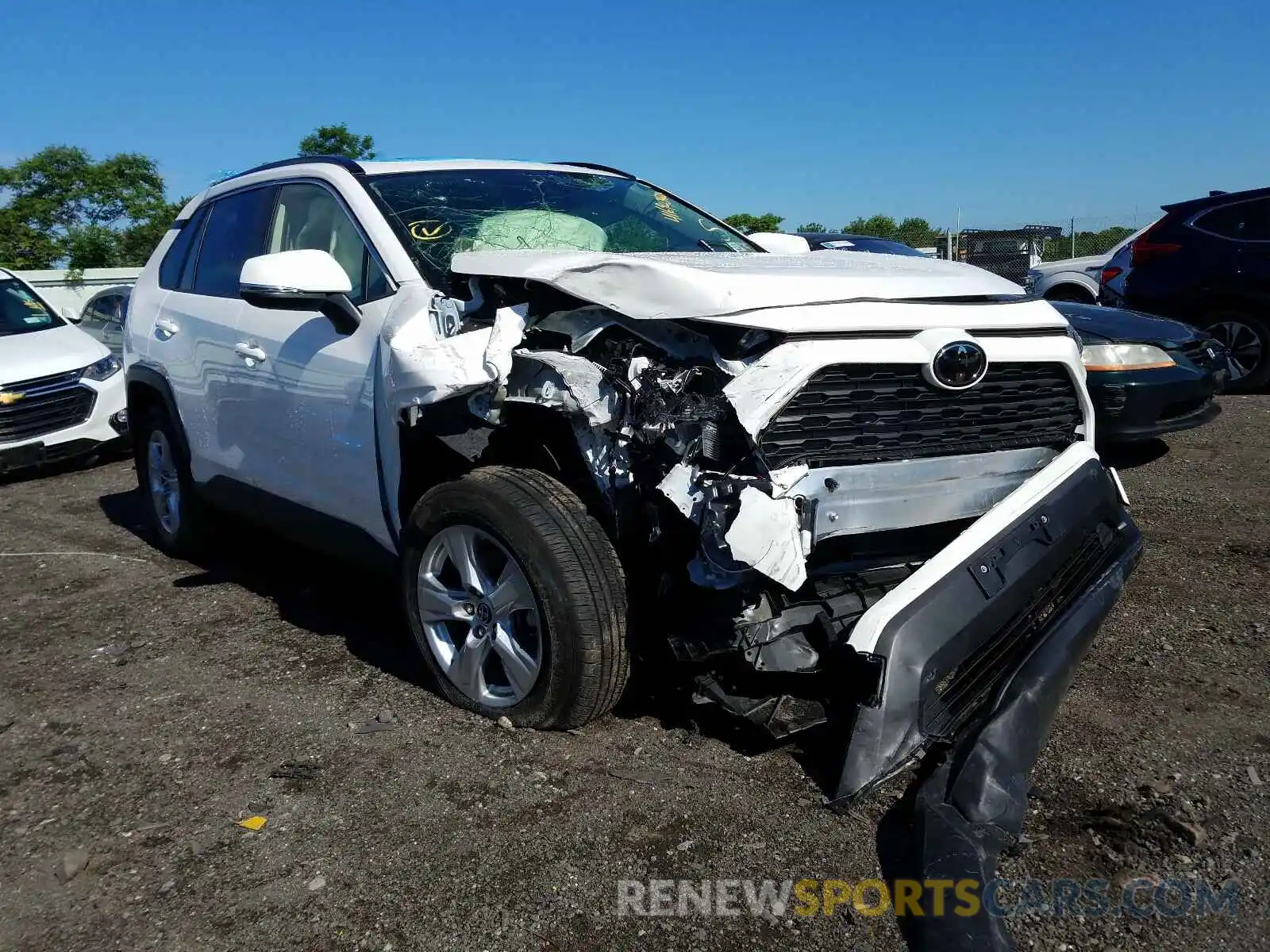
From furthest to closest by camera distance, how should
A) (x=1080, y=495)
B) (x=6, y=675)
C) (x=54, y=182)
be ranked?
1. (x=54, y=182)
2. (x=6, y=675)
3. (x=1080, y=495)

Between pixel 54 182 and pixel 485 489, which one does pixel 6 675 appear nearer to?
pixel 485 489

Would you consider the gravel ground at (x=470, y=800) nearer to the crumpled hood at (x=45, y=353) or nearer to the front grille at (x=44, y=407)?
the front grille at (x=44, y=407)

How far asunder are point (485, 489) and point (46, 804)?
5.05 feet

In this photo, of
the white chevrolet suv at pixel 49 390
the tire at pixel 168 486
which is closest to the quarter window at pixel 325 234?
the tire at pixel 168 486

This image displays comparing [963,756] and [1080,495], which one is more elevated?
[1080,495]

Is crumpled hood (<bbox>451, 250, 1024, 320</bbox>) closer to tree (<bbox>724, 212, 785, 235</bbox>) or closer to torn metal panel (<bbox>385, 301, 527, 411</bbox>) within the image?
torn metal panel (<bbox>385, 301, 527, 411</bbox>)

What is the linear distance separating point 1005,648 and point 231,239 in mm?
3599

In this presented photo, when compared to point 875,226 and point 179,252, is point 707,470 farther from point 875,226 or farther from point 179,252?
point 875,226

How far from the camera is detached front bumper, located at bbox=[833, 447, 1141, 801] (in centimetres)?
253

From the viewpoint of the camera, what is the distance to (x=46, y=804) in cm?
299

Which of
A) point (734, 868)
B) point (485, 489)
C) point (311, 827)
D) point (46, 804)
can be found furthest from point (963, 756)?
point (46, 804)

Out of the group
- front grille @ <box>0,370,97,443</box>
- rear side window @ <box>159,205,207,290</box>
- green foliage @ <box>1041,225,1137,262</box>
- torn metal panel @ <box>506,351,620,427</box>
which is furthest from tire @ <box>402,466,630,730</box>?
green foliage @ <box>1041,225,1137,262</box>

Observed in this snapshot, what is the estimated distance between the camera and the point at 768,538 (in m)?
2.55

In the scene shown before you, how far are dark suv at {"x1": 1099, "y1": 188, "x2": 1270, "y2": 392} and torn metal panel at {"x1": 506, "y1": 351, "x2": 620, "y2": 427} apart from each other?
6.98 meters
